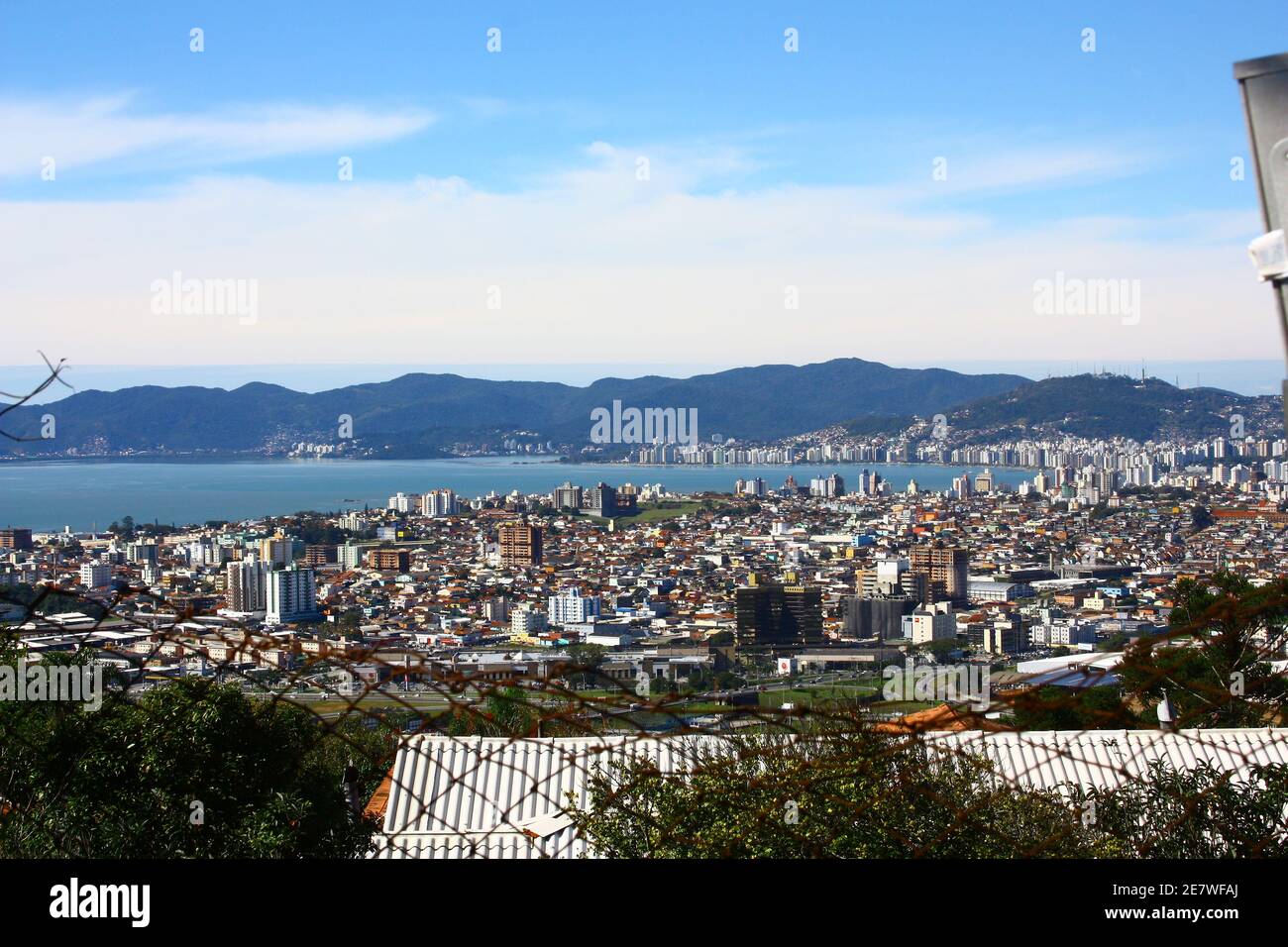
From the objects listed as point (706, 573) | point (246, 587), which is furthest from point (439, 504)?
point (246, 587)

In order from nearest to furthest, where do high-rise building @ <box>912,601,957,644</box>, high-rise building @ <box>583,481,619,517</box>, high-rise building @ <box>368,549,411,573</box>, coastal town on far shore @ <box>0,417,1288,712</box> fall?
coastal town on far shore @ <box>0,417,1288,712</box> < high-rise building @ <box>912,601,957,644</box> < high-rise building @ <box>368,549,411,573</box> < high-rise building @ <box>583,481,619,517</box>

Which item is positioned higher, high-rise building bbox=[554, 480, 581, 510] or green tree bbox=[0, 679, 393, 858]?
green tree bbox=[0, 679, 393, 858]

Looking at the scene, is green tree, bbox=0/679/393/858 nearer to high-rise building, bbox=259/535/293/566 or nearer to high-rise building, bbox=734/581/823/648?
high-rise building, bbox=734/581/823/648

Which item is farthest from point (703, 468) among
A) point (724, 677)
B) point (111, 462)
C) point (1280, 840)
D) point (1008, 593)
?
point (1280, 840)

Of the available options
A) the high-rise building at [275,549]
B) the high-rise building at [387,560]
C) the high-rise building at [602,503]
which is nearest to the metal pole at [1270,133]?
the high-rise building at [275,549]

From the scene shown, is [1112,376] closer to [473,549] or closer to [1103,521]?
[1103,521]

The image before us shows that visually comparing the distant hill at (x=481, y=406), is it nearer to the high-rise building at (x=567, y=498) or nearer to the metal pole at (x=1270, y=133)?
the high-rise building at (x=567, y=498)

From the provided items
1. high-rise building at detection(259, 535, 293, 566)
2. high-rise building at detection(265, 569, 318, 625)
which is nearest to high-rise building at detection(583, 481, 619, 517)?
high-rise building at detection(259, 535, 293, 566)
